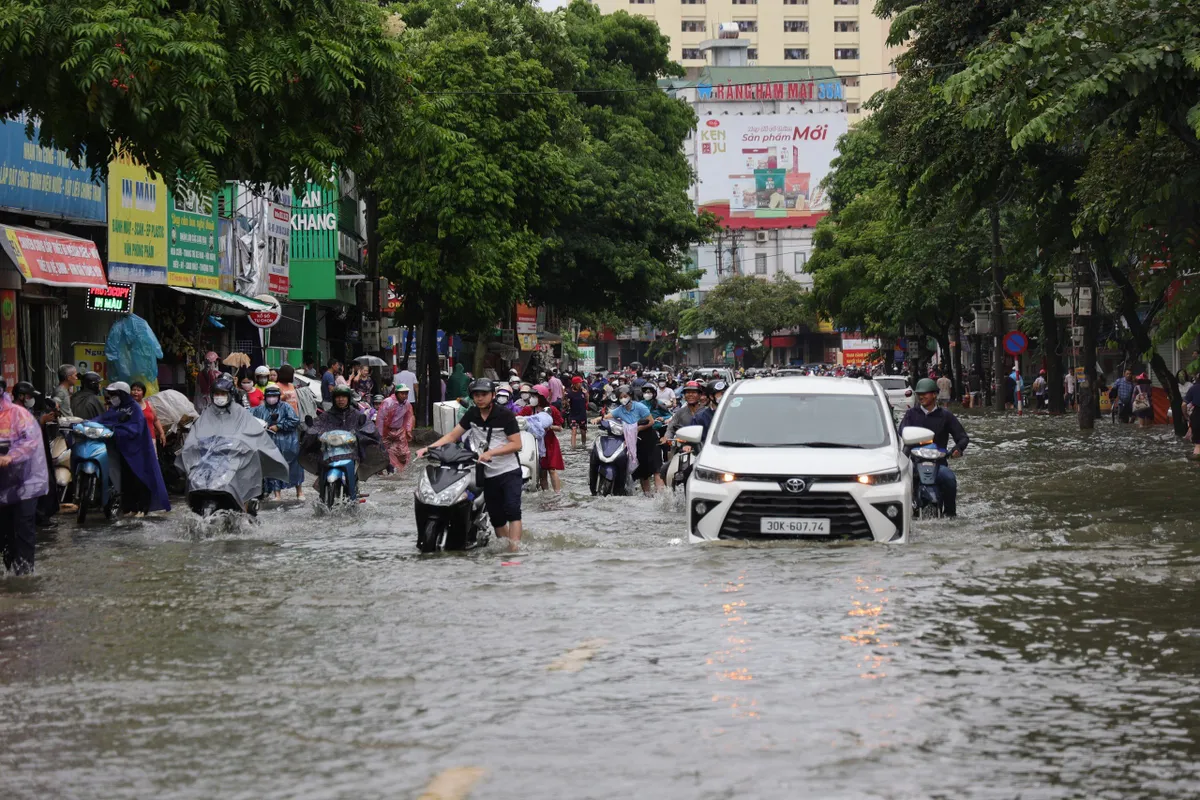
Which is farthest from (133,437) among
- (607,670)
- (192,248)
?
(607,670)

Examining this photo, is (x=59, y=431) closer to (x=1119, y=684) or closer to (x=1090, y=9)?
(x=1090, y=9)

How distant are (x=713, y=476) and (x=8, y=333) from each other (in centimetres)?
1139

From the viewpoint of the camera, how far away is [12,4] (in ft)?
43.8

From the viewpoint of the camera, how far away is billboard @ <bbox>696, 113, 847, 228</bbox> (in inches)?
4761

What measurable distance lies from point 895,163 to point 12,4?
15359 mm

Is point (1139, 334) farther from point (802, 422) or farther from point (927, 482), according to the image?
point (802, 422)

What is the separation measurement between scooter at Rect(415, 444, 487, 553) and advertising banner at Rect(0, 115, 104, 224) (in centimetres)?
845

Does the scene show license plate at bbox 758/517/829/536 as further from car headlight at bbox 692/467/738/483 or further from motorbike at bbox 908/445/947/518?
motorbike at bbox 908/445/947/518

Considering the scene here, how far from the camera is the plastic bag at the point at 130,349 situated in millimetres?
22094

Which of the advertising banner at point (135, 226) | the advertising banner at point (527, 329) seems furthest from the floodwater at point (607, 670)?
the advertising banner at point (527, 329)

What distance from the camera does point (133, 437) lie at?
698 inches

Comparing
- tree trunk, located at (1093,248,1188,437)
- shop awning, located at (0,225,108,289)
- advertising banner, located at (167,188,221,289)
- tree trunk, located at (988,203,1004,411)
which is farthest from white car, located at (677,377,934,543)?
tree trunk, located at (988,203,1004,411)

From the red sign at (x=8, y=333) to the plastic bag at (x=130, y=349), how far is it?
1236mm

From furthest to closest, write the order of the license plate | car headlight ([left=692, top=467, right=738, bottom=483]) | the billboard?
the billboard < car headlight ([left=692, top=467, right=738, bottom=483]) < the license plate
